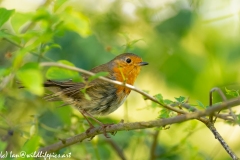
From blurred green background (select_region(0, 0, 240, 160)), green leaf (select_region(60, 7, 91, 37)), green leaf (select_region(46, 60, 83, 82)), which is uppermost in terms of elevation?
blurred green background (select_region(0, 0, 240, 160))

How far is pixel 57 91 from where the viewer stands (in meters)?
4.36

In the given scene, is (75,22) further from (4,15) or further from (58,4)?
(4,15)

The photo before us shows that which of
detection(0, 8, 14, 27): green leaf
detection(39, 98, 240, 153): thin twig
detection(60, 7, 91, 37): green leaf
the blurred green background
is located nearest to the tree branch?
detection(39, 98, 240, 153): thin twig

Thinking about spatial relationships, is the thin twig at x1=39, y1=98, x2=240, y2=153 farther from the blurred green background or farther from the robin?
the blurred green background

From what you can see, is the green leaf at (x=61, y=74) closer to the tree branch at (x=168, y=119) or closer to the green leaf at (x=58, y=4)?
the tree branch at (x=168, y=119)

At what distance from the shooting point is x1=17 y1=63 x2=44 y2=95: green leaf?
1.97m

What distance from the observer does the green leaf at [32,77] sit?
1.97 m

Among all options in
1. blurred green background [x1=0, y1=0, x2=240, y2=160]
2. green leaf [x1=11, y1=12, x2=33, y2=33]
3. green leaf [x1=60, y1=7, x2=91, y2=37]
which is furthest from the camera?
blurred green background [x1=0, y1=0, x2=240, y2=160]

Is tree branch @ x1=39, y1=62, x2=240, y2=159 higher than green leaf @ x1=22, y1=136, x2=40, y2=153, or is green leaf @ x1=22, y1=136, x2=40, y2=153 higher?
tree branch @ x1=39, y1=62, x2=240, y2=159

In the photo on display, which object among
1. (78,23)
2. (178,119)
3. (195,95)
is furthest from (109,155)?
(78,23)

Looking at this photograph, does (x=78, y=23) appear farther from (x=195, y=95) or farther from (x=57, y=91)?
(x=195, y=95)

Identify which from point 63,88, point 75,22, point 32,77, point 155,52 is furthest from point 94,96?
point 32,77

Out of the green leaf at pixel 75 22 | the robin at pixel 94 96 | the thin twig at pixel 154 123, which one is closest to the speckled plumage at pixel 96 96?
the robin at pixel 94 96

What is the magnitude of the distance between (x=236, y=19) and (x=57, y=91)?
235 centimetres
